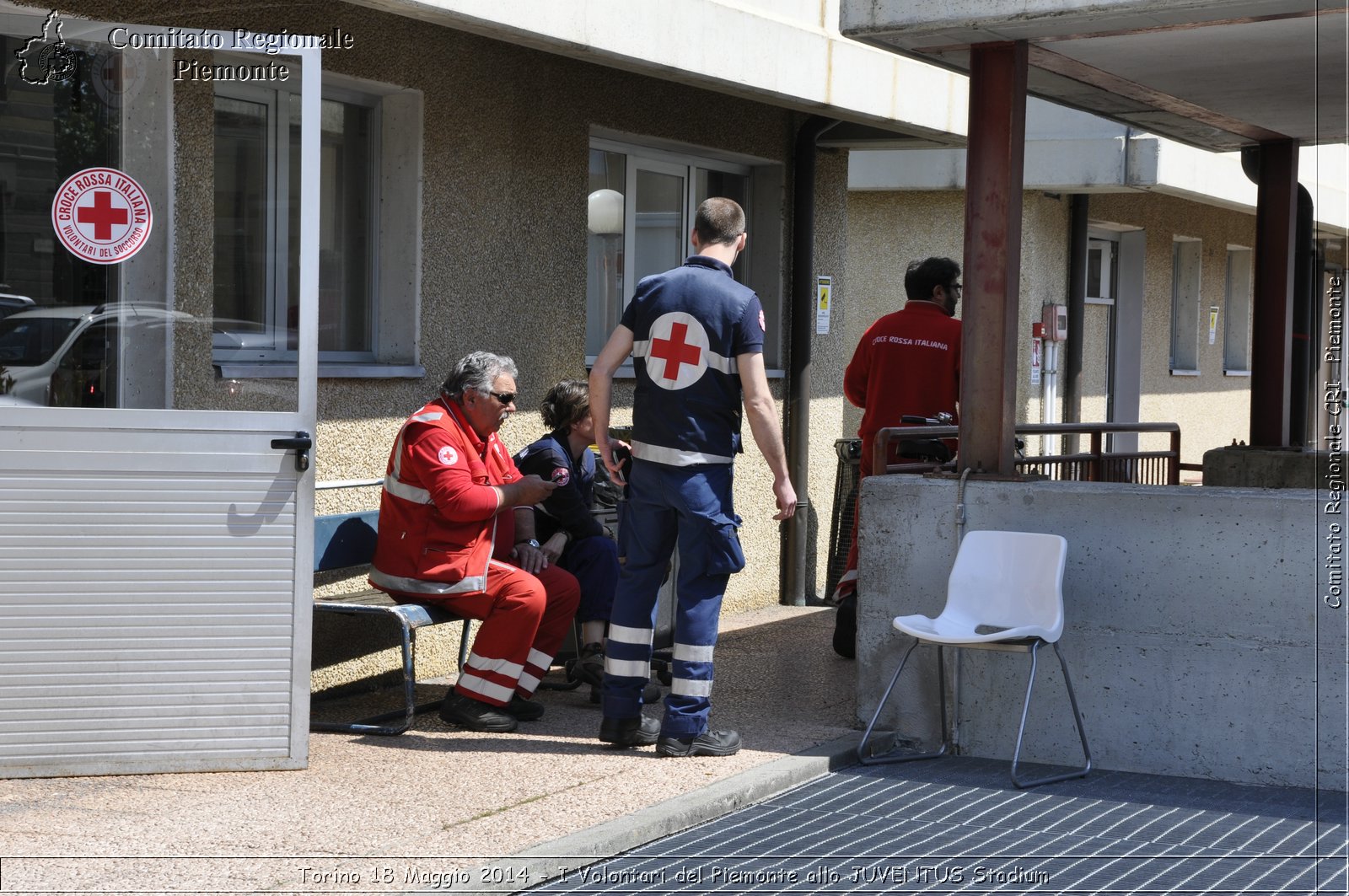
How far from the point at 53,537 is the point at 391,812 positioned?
1463 millimetres

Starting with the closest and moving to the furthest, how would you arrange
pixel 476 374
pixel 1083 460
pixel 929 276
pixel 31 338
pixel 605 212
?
pixel 31 338
pixel 476 374
pixel 1083 460
pixel 929 276
pixel 605 212

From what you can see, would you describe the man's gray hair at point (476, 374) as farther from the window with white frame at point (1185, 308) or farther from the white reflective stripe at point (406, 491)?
the window with white frame at point (1185, 308)

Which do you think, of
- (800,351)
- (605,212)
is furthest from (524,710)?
(800,351)

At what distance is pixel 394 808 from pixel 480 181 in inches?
138

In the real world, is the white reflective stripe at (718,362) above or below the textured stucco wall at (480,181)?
below

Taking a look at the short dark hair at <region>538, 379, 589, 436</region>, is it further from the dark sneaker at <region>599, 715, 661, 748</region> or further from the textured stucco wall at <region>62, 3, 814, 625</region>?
the dark sneaker at <region>599, 715, 661, 748</region>

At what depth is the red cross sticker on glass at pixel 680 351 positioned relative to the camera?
567cm

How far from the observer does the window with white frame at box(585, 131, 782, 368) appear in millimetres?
8781

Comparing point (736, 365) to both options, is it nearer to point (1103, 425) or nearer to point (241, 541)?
point (241, 541)

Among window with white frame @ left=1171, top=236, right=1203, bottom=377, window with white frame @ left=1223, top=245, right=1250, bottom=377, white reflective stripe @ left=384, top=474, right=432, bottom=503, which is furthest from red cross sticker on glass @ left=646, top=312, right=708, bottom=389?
window with white frame @ left=1223, top=245, right=1250, bottom=377

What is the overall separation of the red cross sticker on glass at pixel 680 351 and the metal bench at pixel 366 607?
4.20ft

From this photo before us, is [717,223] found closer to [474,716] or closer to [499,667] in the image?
[499,667]

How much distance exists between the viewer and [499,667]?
603 cm

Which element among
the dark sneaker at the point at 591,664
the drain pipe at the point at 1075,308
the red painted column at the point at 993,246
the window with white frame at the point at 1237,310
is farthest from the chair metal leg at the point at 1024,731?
the window with white frame at the point at 1237,310
